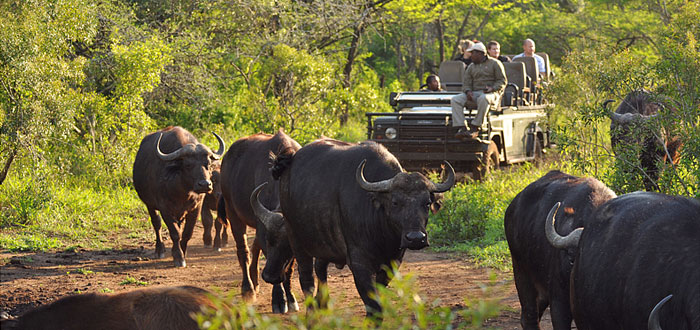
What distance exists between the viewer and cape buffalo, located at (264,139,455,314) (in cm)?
654

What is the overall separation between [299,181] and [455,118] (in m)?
7.61

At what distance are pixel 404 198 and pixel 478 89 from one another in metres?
8.85

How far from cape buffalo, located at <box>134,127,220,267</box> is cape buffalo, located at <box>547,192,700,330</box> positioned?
6.53 meters

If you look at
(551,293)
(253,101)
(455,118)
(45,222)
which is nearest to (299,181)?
(551,293)

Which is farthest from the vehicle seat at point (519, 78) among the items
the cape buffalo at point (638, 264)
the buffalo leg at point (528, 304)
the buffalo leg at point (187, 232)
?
the cape buffalo at point (638, 264)

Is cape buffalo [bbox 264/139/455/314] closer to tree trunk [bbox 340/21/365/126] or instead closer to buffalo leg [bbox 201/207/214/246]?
buffalo leg [bbox 201/207/214/246]

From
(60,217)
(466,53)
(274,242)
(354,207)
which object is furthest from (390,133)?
(354,207)

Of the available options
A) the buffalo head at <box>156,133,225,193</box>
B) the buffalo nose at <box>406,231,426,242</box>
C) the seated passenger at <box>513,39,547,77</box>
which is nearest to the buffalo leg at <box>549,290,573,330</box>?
the buffalo nose at <box>406,231,426,242</box>

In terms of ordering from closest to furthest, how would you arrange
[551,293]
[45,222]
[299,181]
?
[551,293] → [299,181] → [45,222]

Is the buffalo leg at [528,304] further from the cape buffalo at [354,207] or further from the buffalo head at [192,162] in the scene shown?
the buffalo head at [192,162]

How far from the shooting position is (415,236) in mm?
6258

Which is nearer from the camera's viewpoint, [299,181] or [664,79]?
[299,181]

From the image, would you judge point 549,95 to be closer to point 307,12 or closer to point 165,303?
point 307,12

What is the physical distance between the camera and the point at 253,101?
19.4 metres
